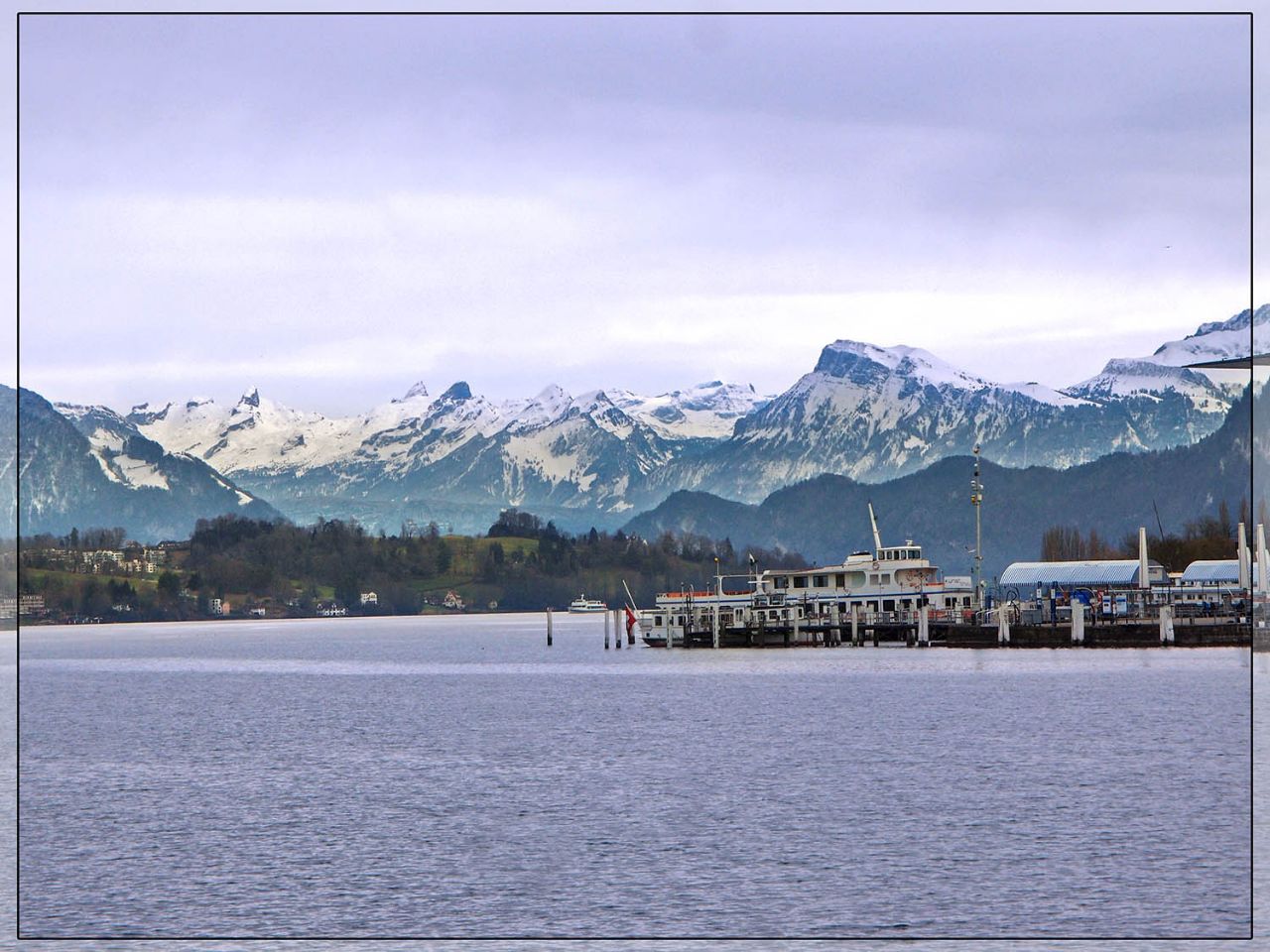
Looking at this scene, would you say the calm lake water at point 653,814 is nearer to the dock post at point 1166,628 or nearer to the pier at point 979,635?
the dock post at point 1166,628

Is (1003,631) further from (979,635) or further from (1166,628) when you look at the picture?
(1166,628)

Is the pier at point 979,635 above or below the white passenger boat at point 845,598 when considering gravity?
below

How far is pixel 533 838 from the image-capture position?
42469 mm

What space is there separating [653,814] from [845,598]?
11162cm

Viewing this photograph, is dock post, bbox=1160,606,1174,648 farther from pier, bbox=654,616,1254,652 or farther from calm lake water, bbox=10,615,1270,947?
calm lake water, bbox=10,615,1270,947

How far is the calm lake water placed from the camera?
3319 cm

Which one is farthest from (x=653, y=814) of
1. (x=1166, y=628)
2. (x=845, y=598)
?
(x=845, y=598)

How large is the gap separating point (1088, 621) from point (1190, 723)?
8420 cm

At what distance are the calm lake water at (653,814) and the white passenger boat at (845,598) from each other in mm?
53891

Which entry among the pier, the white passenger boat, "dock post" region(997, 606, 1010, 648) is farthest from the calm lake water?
the white passenger boat

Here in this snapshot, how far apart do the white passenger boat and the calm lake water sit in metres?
53.9

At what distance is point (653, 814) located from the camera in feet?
153

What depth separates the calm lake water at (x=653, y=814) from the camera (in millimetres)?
33188

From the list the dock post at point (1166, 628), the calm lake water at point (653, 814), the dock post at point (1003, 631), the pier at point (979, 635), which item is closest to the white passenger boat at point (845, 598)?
the pier at point (979, 635)
